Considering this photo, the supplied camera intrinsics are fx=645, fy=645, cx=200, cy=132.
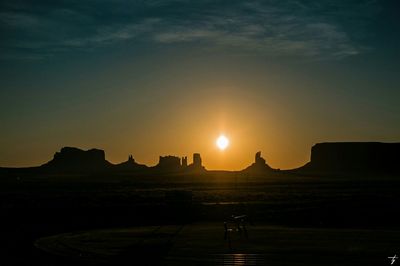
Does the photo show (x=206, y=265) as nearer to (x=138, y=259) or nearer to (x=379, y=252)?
(x=138, y=259)

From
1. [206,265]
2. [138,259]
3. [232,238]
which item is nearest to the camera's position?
[206,265]

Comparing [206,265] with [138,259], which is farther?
[138,259]

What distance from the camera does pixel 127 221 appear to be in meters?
44.4

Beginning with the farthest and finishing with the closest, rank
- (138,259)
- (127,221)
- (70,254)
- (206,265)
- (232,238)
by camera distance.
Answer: (127,221), (232,238), (70,254), (138,259), (206,265)

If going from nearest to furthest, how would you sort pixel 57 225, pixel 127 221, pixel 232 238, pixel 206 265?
pixel 206 265, pixel 232 238, pixel 57 225, pixel 127 221

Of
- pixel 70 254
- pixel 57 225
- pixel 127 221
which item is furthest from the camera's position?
pixel 127 221

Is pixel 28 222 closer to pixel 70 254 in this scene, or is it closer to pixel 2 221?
pixel 2 221

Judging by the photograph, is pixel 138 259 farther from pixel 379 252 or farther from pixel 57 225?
pixel 57 225

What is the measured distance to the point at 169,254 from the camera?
24062 millimetres

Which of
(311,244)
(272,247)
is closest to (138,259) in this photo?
(272,247)

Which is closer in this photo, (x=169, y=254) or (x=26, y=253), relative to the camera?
(x=169, y=254)

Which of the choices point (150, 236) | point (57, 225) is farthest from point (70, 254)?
point (57, 225)

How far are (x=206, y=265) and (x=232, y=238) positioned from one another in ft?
24.2

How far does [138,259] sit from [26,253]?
5.70m
